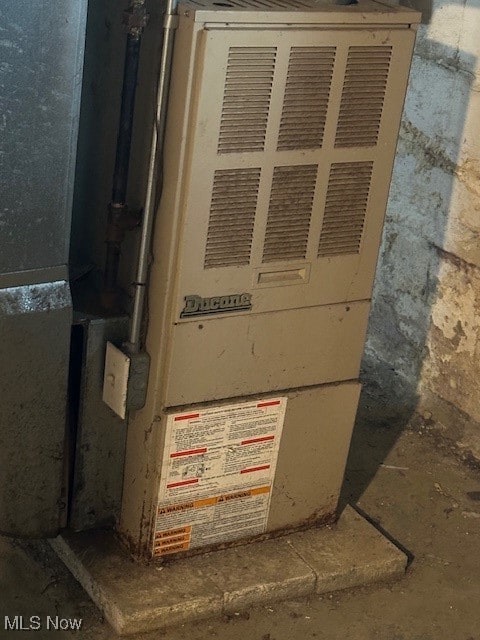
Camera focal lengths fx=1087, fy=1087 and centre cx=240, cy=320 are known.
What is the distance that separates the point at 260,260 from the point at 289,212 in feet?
0.38

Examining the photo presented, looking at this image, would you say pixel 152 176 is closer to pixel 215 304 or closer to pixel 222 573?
pixel 215 304

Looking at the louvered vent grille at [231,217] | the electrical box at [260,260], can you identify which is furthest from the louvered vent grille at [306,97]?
the louvered vent grille at [231,217]

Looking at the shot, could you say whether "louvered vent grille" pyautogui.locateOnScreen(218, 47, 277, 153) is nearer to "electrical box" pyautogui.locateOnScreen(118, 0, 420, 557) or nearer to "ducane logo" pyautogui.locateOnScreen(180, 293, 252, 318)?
"electrical box" pyautogui.locateOnScreen(118, 0, 420, 557)

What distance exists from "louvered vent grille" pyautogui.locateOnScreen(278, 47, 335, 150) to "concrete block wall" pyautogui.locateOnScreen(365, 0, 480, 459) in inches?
36.5

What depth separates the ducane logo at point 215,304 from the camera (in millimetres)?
2199

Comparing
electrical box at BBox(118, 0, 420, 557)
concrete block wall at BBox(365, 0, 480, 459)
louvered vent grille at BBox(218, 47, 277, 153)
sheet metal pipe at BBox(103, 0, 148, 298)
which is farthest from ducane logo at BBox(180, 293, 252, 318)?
concrete block wall at BBox(365, 0, 480, 459)

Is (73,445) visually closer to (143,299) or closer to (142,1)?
(143,299)

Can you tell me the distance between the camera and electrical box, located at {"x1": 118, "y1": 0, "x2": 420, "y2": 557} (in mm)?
2072

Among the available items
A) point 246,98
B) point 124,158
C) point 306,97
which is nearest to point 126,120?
point 124,158

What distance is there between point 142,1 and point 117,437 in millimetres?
924

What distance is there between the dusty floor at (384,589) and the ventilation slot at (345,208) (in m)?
0.82

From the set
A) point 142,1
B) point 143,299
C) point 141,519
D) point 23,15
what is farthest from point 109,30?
point 141,519

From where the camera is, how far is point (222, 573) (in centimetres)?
245

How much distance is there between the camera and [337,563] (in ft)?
8.34
